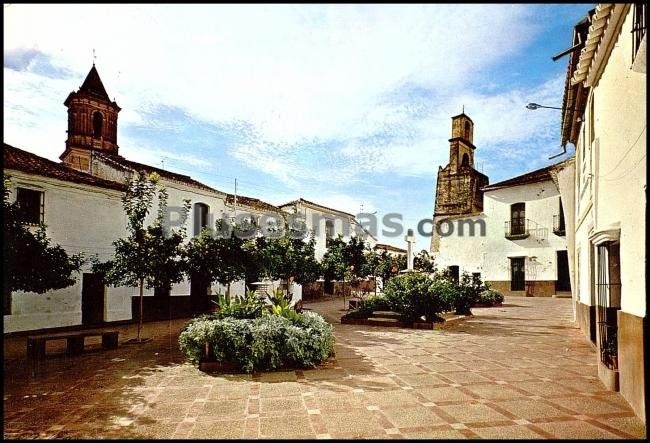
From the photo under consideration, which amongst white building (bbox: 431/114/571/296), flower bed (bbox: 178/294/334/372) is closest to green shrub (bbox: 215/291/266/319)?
flower bed (bbox: 178/294/334/372)

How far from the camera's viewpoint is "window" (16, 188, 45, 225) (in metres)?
12.5

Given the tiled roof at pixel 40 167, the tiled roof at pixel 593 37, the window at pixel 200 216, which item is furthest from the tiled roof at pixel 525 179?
the tiled roof at pixel 40 167

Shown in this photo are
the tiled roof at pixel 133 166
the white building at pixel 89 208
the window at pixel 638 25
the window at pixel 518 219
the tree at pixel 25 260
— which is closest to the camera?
the window at pixel 638 25

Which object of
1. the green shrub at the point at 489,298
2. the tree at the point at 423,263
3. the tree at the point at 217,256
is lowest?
the green shrub at the point at 489,298

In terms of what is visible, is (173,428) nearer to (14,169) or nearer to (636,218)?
(636,218)

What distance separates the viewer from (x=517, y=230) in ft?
89.4

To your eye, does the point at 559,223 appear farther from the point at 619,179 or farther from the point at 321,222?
the point at 619,179

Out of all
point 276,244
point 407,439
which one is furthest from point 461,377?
point 276,244

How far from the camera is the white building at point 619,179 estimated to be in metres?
Answer: 4.75

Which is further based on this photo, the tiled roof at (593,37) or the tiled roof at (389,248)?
the tiled roof at (389,248)

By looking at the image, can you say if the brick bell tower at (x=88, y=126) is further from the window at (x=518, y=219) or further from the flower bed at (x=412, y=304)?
the window at (x=518, y=219)

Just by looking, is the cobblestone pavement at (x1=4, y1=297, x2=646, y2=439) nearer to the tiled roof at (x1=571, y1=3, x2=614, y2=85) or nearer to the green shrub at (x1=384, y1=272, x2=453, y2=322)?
the green shrub at (x1=384, y1=272, x2=453, y2=322)

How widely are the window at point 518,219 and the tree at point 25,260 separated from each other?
981 inches

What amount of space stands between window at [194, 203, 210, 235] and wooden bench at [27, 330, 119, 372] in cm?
1039
